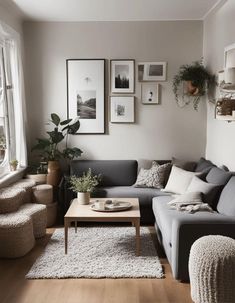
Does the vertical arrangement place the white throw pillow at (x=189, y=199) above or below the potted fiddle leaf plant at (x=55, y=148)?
below

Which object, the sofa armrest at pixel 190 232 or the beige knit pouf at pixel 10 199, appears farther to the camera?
the beige knit pouf at pixel 10 199

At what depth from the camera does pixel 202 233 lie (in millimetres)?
3008

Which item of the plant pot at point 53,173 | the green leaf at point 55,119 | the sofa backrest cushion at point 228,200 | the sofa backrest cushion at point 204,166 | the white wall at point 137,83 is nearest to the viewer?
the sofa backrest cushion at point 228,200

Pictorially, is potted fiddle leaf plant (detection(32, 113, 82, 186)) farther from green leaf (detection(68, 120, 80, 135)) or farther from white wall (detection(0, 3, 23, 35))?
white wall (detection(0, 3, 23, 35))

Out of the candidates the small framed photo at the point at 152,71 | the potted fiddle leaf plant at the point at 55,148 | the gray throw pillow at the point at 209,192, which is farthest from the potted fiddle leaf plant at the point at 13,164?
the gray throw pillow at the point at 209,192

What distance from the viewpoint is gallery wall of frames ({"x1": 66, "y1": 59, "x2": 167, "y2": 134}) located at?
17.2 ft

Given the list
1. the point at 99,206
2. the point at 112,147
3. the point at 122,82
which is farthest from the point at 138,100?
the point at 99,206

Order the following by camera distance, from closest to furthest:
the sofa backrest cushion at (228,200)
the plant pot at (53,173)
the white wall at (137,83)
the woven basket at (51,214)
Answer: the sofa backrest cushion at (228,200)
the woven basket at (51,214)
the plant pot at (53,173)
the white wall at (137,83)

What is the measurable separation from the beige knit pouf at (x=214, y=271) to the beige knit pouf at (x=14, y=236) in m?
1.80

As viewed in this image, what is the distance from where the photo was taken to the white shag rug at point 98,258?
10.7ft

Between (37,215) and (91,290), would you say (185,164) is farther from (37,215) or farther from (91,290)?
(91,290)

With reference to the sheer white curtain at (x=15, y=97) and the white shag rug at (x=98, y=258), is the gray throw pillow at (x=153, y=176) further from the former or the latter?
the sheer white curtain at (x=15, y=97)

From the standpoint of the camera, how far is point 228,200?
132 inches

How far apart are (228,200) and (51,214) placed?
237 centimetres
